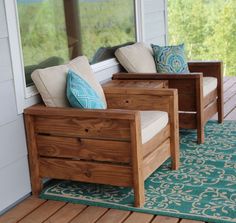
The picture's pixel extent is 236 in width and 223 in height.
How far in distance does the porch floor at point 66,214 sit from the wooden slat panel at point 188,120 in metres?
1.45

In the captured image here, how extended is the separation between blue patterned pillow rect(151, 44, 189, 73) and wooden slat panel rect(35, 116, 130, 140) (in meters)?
1.58

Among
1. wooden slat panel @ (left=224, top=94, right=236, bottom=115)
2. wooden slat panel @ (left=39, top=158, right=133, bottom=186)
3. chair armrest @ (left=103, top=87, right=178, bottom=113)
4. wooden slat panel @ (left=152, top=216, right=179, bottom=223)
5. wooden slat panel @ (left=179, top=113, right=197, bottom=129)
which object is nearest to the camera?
wooden slat panel @ (left=152, top=216, right=179, bottom=223)

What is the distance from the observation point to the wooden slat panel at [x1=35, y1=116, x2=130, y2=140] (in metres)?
2.79

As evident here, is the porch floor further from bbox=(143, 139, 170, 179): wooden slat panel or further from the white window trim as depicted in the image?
the white window trim

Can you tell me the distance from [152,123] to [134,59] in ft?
4.19

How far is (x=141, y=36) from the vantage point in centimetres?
470

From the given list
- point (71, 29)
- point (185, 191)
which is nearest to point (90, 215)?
point (185, 191)

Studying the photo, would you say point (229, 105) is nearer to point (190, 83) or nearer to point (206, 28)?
point (190, 83)

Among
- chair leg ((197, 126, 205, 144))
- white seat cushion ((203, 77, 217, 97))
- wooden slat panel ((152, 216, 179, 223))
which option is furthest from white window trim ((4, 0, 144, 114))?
white seat cushion ((203, 77, 217, 97))

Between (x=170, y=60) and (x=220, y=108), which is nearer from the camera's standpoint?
(x=170, y=60)

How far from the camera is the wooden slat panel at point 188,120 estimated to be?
3996 millimetres

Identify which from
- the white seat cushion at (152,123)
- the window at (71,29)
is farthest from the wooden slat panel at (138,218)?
the window at (71,29)

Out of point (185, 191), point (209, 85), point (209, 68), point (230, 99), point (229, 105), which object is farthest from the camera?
point (230, 99)

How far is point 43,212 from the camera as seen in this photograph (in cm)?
286
